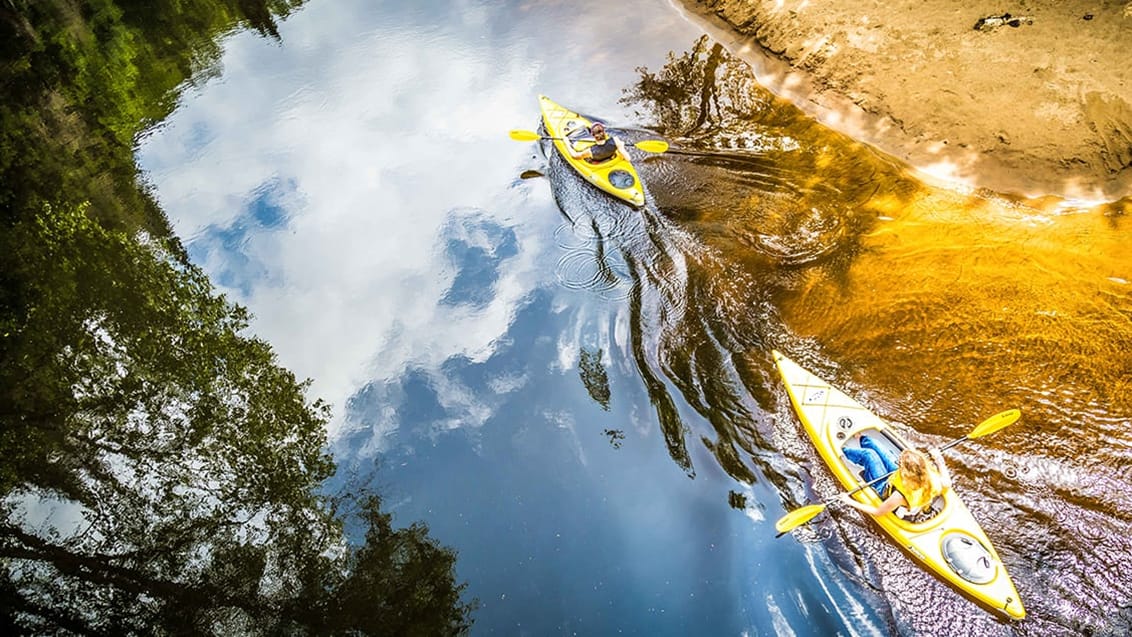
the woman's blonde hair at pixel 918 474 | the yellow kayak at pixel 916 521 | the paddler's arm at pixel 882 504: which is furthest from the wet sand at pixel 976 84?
the paddler's arm at pixel 882 504

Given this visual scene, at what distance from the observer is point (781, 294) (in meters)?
8.05

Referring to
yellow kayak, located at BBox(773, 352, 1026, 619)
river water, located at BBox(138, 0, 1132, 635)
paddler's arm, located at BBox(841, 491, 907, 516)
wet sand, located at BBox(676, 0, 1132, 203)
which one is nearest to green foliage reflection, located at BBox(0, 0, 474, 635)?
river water, located at BBox(138, 0, 1132, 635)

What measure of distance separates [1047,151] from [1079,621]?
253 inches

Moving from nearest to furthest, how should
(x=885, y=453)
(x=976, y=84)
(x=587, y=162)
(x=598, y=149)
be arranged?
(x=885, y=453)
(x=976, y=84)
(x=598, y=149)
(x=587, y=162)

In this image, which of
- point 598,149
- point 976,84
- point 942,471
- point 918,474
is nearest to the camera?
point 918,474

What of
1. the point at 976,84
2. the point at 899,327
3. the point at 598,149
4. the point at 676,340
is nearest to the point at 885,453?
the point at 899,327

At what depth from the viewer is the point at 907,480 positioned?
579cm

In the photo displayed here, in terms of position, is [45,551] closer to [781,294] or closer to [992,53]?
[781,294]

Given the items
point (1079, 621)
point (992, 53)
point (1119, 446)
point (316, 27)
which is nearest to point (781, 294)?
point (1119, 446)

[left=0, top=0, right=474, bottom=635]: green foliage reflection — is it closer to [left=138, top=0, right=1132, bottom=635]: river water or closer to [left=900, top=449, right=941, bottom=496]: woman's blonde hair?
[left=138, top=0, right=1132, bottom=635]: river water

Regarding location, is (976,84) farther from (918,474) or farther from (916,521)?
(916,521)

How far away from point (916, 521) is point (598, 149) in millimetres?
6706

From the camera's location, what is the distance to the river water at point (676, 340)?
6152 millimetres

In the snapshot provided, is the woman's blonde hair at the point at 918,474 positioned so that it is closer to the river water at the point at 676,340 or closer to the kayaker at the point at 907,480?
the kayaker at the point at 907,480
